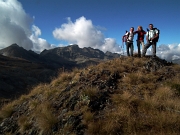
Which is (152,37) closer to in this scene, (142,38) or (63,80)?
(142,38)

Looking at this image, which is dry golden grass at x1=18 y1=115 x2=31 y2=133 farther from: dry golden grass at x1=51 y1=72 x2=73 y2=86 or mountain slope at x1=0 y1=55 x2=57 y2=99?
mountain slope at x1=0 y1=55 x2=57 y2=99

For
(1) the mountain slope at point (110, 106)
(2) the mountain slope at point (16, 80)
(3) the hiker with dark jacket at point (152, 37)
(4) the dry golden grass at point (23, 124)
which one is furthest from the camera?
(2) the mountain slope at point (16, 80)

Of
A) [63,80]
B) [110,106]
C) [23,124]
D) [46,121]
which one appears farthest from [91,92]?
[63,80]

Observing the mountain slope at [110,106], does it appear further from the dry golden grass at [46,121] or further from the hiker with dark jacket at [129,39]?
the hiker with dark jacket at [129,39]

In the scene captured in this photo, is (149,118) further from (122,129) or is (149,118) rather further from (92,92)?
(92,92)

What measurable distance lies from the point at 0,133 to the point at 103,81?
18.9ft

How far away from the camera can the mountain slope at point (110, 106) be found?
6007mm

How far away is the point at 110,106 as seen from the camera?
24.7 ft

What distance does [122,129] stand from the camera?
5.91m

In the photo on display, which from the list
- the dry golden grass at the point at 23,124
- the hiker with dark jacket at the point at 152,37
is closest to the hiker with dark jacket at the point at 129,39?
the hiker with dark jacket at the point at 152,37

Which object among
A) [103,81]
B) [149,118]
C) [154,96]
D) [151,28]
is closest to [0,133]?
[103,81]

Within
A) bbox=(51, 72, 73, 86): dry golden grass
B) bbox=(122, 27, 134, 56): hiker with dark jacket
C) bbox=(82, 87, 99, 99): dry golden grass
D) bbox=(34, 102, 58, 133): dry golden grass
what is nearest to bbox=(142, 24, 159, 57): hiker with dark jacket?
bbox=(122, 27, 134, 56): hiker with dark jacket

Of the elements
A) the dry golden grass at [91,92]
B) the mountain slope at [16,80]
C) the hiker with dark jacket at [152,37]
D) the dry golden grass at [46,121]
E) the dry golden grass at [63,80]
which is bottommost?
the mountain slope at [16,80]

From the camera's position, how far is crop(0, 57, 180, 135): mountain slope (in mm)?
6007
